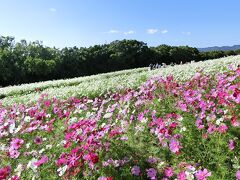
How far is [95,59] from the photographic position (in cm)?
8350

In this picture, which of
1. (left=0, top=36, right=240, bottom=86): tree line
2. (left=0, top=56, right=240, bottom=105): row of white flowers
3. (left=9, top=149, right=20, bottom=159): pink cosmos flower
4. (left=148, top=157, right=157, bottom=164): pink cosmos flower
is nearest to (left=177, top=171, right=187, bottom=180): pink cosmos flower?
(left=148, top=157, right=157, bottom=164): pink cosmos flower

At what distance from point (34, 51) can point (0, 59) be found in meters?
15.9

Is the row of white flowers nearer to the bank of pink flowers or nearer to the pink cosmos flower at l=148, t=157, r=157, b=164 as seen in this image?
the bank of pink flowers

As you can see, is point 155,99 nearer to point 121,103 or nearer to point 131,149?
A: point 121,103

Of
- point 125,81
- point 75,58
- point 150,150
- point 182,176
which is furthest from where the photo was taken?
point 75,58

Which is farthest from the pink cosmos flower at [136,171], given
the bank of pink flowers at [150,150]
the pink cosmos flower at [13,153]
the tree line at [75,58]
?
the tree line at [75,58]

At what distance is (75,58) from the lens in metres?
77.4

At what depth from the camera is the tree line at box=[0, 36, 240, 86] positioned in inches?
2552

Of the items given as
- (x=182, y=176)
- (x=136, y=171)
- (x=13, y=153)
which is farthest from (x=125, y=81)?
(x=182, y=176)

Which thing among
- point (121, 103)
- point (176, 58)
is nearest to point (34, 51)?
point (176, 58)

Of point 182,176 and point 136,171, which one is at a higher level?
point 182,176

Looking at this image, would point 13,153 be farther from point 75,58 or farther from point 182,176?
point 75,58

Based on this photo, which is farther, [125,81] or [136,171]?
[125,81]

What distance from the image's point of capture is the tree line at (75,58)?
64.8m
